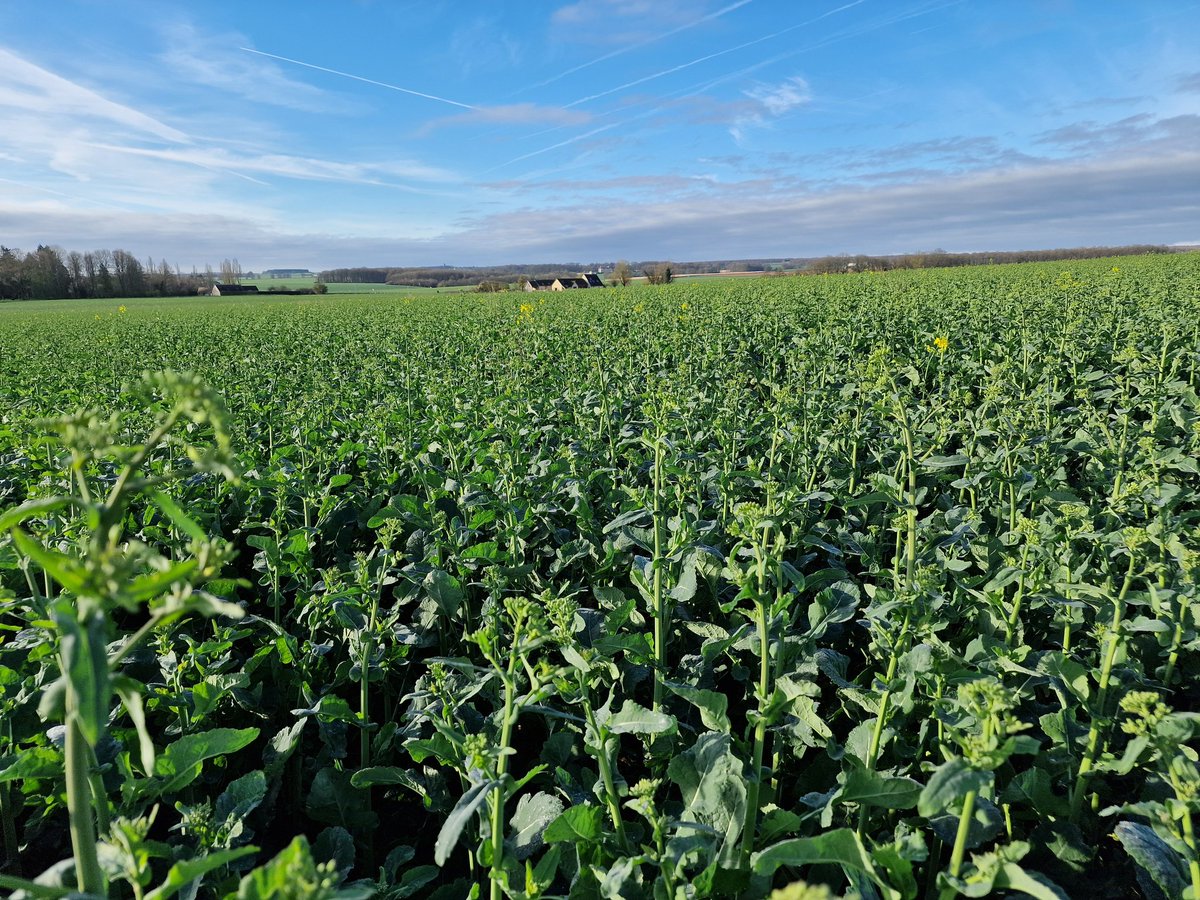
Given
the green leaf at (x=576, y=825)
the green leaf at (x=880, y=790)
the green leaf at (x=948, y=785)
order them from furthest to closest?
the green leaf at (x=880, y=790) → the green leaf at (x=576, y=825) → the green leaf at (x=948, y=785)

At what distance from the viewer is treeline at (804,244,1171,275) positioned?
2407 inches

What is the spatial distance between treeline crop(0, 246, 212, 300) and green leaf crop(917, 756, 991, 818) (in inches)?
4063

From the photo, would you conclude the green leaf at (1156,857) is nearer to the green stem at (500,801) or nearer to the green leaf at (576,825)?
the green leaf at (576,825)

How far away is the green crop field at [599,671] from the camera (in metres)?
1.50

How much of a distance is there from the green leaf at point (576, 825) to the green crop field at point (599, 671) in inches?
0.8

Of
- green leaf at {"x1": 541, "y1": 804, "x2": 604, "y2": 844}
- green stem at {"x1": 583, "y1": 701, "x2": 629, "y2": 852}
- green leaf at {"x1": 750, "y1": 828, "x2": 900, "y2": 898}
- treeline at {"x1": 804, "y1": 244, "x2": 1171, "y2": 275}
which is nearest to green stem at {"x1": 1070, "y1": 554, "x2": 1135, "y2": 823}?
green leaf at {"x1": 750, "y1": 828, "x2": 900, "y2": 898}

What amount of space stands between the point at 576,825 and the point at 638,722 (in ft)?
1.11

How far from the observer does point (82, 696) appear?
2.69 feet

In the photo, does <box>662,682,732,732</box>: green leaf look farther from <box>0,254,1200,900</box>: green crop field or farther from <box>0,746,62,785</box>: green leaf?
<box>0,746,62,785</box>: green leaf

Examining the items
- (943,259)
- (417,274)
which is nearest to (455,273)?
(417,274)

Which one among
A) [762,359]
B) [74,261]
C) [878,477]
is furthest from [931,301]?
[74,261]

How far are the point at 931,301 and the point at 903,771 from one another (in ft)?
59.2

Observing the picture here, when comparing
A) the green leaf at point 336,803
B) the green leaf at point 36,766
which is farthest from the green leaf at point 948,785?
the green leaf at point 36,766

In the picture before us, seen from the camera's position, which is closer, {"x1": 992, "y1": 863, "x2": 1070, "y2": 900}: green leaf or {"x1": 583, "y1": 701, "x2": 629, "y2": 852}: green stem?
{"x1": 992, "y1": 863, "x2": 1070, "y2": 900}: green leaf
